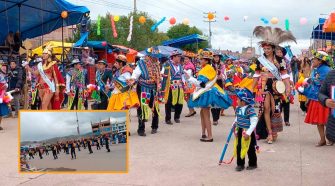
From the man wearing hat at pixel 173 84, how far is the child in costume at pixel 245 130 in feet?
16.5

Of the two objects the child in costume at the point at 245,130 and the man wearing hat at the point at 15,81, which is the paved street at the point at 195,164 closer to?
the child in costume at the point at 245,130

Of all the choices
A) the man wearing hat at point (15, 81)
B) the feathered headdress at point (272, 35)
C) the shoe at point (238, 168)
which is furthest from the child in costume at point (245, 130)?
the man wearing hat at point (15, 81)

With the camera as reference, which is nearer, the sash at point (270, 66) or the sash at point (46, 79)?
the sash at point (270, 66)

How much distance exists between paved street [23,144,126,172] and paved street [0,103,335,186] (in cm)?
295

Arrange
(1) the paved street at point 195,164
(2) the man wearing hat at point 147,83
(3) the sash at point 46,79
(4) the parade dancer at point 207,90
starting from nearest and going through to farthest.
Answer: (1) the paved street at point 195,164
(4) the parade dancer at point 207,90
(2) the man wearing hat at point 147,83
(3) the sash at point 46,79

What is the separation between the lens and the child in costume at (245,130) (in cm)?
616

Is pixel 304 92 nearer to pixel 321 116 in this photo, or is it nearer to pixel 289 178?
pixel 321 116

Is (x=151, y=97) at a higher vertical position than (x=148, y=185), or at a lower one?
higher

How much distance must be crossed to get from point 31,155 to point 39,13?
1592cm

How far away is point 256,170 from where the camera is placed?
6246mm

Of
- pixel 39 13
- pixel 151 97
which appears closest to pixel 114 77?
pixel 151 97

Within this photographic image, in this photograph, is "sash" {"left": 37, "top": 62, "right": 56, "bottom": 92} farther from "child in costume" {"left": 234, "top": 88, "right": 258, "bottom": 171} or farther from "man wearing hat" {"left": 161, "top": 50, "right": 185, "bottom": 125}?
"child in costume" {"left": 234, "top": 88, "right": 258, "bottom": 171}

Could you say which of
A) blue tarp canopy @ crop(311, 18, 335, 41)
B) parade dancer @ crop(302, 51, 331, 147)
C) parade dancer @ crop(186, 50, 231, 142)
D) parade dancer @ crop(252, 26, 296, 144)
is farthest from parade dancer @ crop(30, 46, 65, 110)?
blue tarp canopy @ crop(311, 18, 335, 41)

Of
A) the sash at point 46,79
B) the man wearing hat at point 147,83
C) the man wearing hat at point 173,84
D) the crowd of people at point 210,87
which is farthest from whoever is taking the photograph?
the man wearing hat at point 173,84
